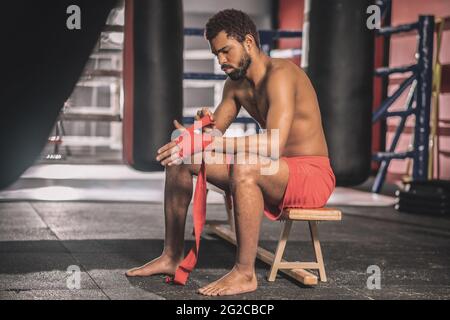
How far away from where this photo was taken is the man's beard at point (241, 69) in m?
3.16

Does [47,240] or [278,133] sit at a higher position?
[278,133]

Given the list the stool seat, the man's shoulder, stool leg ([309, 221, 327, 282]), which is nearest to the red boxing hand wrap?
the man's shoulder

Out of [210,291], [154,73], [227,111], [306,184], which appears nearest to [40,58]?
[154,73]

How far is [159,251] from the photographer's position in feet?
13.2

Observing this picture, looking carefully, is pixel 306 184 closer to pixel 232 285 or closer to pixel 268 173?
pixel 268 173

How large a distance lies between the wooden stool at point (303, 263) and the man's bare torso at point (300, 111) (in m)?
0.28

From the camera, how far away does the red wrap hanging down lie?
2988mm

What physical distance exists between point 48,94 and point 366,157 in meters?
2.23

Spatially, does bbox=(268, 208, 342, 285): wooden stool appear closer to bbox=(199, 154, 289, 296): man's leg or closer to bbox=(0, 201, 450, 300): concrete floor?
bbox=(0, 201, 450, 300): concrete floor

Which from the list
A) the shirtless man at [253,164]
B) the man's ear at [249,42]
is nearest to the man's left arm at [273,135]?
the shirtless man at [253,164]

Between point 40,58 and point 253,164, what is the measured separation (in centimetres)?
232

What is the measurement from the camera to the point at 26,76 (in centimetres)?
519
